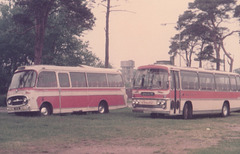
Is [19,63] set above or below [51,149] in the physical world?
above

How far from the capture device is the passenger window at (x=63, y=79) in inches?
1006

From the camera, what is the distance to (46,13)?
35.0 meters

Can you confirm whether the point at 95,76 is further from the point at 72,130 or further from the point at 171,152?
the point at 171,152

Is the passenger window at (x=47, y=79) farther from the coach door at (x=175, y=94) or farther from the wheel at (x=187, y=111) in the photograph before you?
the wheel at (x=187, y=111)

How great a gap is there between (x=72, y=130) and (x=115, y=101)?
13.4 m

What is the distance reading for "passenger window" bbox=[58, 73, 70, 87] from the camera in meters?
25.6

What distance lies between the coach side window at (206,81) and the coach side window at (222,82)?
0.66 metres

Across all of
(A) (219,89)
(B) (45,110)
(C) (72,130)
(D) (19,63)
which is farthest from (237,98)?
(D) (19,63)

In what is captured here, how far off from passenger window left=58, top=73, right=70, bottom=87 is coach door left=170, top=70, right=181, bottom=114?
6.01 m

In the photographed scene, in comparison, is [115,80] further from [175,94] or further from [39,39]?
[39,39]

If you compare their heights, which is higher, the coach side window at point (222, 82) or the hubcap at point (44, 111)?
the coach side window at point (222, 82)

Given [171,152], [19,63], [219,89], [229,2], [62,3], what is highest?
[229,2]

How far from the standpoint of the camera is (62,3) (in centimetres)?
3619

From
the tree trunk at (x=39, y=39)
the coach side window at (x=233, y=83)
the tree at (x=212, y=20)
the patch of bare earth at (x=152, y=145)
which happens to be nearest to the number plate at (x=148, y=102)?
the patch of bare earth at (x=152, y=145)
